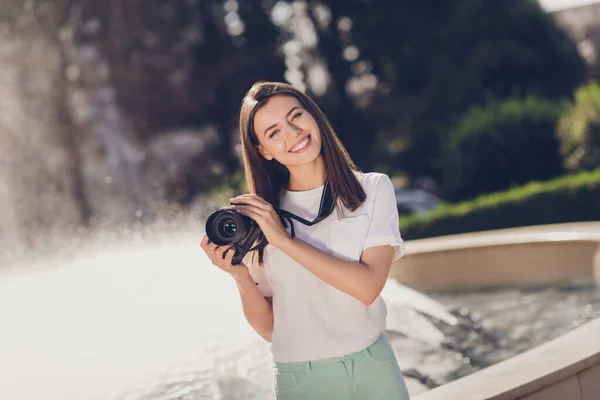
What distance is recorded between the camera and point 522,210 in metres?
11.0

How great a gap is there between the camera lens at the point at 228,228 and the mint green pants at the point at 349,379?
0.40m

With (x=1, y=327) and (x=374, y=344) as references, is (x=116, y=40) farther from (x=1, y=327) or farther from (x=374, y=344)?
(x=374, y=344)

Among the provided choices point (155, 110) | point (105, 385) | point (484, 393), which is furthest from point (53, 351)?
point (155, 110)

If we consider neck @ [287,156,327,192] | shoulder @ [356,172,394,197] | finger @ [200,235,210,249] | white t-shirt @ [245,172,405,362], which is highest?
neck @ [287,156,327,192]

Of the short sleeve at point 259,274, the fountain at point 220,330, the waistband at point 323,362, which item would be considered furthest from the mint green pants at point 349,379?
the fountain at point 220,330

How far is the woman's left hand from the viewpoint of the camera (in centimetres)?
196

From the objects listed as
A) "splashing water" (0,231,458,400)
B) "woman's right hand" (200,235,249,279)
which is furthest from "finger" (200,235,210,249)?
"splashing water" (0,231,458,400)

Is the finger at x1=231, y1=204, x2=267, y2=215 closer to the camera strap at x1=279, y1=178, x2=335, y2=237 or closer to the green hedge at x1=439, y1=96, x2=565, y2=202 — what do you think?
the camera strap at x1=279, y1=178, x2=335, y2=237

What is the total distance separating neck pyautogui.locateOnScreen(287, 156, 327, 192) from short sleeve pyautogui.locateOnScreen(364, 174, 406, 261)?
0.58 feet

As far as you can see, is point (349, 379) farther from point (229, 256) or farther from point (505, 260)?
point (505, 260)

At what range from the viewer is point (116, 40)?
76.0 ft

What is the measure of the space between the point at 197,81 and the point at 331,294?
2123cm

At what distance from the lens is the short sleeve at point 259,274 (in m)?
2.17

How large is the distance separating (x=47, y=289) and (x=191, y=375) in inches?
127
